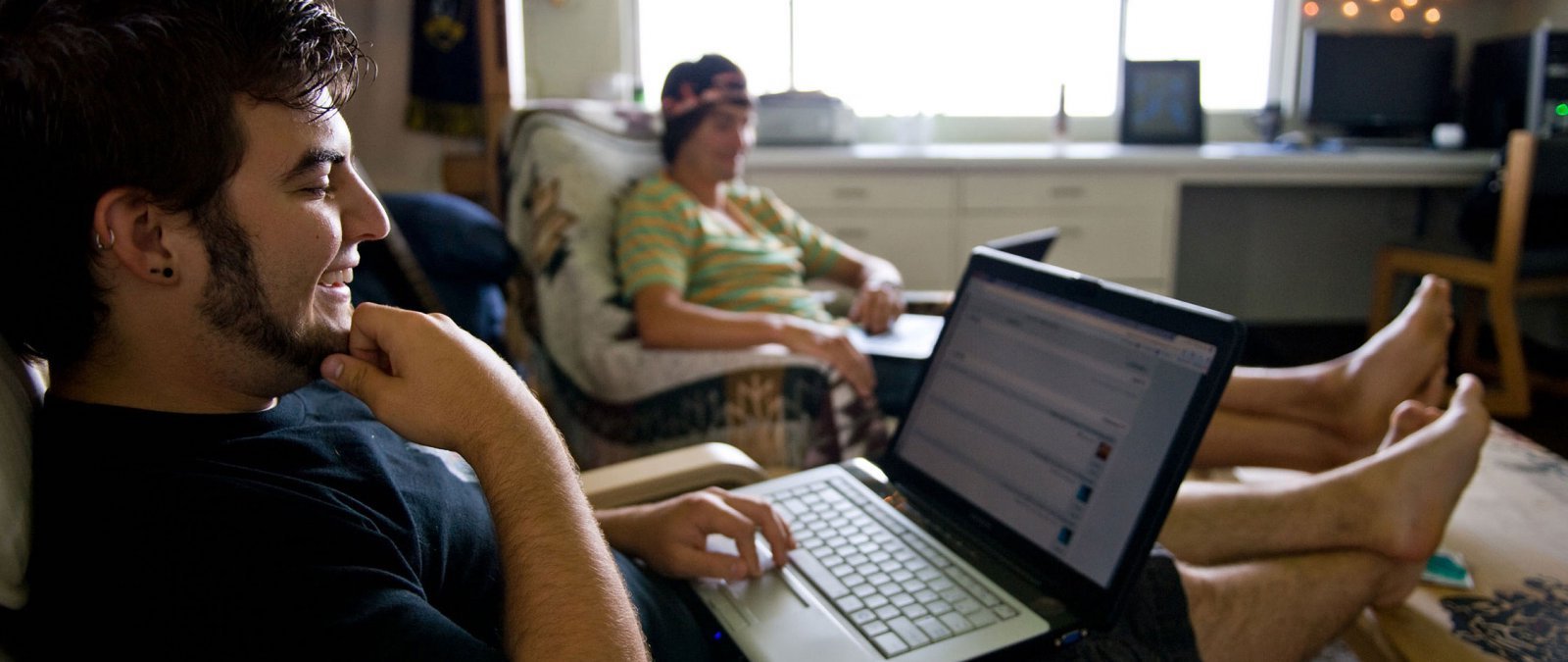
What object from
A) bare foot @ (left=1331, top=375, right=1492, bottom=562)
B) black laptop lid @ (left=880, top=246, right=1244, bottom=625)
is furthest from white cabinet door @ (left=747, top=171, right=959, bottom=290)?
black laptop lid @ (left=880, top=246, right=1244, bottom=625)

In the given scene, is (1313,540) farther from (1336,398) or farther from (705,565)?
(705,565)

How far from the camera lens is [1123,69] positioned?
3689mm

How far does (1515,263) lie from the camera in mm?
2990

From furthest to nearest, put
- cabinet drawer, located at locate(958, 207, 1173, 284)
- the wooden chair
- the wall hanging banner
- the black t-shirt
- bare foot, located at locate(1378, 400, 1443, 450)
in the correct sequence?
cabinet drawer, located at locate(958, 207, 1173, 284)
the wall hanging banner
the wooden chair
bare foot, located at locate(1378, 400, 1443, 450)
the black t-shirt

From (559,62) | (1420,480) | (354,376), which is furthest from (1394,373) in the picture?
(559,62)

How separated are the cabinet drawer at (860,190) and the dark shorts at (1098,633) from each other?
2420mm

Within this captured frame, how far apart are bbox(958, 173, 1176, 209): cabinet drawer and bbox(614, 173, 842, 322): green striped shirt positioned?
123cm

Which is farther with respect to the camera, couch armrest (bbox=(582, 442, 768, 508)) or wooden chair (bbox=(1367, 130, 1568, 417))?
wooden chair (bbox=(1367, 130, 1568, 417))

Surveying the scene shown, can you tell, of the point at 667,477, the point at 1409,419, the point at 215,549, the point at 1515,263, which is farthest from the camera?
the point at 1515,263

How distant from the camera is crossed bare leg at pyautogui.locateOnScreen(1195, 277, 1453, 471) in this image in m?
1.63

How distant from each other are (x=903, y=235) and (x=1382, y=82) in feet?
6.28

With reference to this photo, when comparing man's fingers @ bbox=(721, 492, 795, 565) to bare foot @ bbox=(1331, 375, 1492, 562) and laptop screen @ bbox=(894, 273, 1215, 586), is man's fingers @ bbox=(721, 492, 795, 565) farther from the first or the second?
bare foot @ bbox=(1331, 375, 1492, 562)

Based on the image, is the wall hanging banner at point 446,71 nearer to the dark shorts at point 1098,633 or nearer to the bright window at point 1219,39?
the bright window at point 1219,39

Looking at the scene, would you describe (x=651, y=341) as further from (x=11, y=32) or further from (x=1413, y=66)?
(x=1413, y=66)
